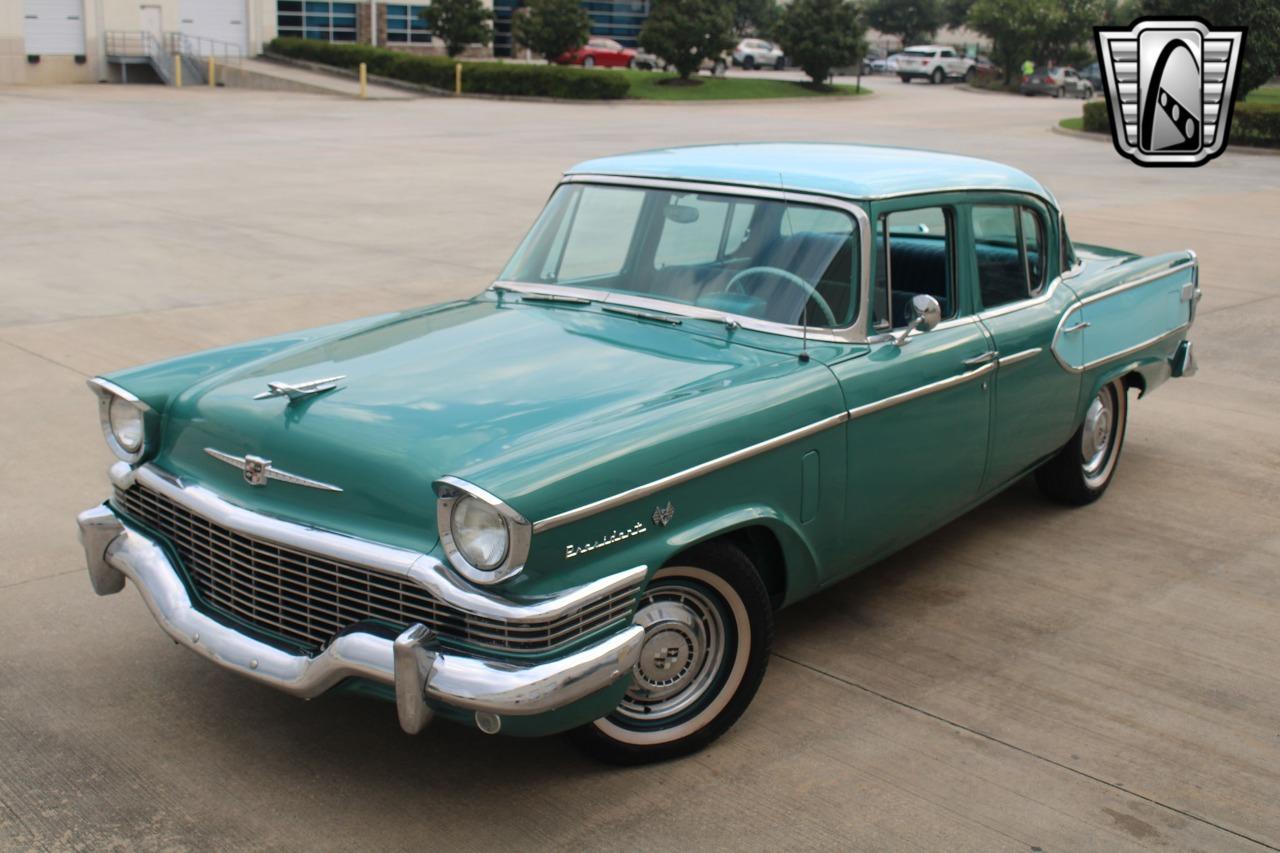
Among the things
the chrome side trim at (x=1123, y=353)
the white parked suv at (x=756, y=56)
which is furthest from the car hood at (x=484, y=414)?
the white parked suv at (x=756, y=56)

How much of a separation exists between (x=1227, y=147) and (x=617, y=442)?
2904cm

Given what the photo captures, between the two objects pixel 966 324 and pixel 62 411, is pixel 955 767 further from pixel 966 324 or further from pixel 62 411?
pixel 62 411

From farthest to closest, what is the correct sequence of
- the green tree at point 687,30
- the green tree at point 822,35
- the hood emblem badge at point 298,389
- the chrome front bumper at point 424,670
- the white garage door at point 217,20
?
1. the white garage door at point 217,20
2. the green tree at point 822,35
3. the green tree at point 687,30
4. the hood emblem badge at point 298,389
5. the chrome front bumper at point 424,670

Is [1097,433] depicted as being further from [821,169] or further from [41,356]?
[41,356]

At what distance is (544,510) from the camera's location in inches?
136

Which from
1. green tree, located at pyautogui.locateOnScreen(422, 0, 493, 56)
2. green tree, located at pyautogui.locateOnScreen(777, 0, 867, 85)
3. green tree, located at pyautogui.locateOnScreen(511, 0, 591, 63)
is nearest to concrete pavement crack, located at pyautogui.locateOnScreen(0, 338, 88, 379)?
green tree, located at pyautogui.locateOnScreen(511, 0, 591, 63)

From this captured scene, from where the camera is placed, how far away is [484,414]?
3.91 metres

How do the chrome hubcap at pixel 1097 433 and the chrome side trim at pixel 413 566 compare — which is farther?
the chrome hubcap at pixel 1097 433

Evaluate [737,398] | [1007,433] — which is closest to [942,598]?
[1007,433]

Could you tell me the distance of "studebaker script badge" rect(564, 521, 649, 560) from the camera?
11.6ft

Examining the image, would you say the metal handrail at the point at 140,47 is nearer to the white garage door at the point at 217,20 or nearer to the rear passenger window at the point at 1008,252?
the white garage door at the point at 217,20

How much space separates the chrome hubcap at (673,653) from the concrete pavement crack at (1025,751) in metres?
0.68

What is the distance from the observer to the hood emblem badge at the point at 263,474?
3.72 metres

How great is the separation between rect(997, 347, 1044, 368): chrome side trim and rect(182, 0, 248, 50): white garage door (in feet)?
146
